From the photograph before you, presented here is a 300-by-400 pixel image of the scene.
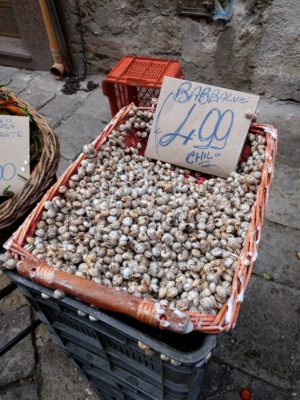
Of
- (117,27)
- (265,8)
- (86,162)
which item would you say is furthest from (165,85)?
(117,27)

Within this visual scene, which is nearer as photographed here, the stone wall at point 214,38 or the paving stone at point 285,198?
the paving stone at point 285,198

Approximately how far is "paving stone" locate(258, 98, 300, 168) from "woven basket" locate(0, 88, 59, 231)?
168cm

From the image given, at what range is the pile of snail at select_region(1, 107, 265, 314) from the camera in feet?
2.82

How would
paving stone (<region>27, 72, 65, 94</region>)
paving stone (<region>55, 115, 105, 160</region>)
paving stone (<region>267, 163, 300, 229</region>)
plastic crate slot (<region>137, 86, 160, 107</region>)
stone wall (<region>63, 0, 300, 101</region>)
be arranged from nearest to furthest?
1. plastic crate slot (<region>137, 86, 160, 107</region>)
2. paving stone (<region>267, 163, 300, 229</region>)
3. stone wall (<region>63, 0, 300, 101</region>)
4. paving stone (<region>55, 115, 105, 160</region>)
5. paving stone (<region>27, 72, 65, 94</region>)

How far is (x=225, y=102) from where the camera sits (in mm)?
1166

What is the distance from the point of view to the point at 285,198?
6.93 ft

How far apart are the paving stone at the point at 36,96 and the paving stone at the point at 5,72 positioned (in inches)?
14.8

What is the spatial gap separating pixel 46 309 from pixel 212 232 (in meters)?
0.51

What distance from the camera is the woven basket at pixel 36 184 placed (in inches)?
39.2

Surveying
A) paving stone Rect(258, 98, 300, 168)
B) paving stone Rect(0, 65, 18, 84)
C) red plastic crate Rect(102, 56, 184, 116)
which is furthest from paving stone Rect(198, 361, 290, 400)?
paving stone Rect(0, 65, 18, 84)

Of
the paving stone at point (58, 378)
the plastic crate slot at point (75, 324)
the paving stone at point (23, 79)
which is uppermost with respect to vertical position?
the paving stone at point (23, 79)

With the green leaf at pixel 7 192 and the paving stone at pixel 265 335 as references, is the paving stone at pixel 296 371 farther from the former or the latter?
the green leaf at pixel 7 192

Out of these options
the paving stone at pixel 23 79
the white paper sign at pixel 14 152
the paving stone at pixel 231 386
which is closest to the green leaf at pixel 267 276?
the paving stone at pixel 231 386

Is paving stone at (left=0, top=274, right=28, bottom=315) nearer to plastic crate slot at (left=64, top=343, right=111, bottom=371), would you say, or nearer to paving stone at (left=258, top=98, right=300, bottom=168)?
plastic crate slot at (left=64, top=343, right=111, bottom=371)
